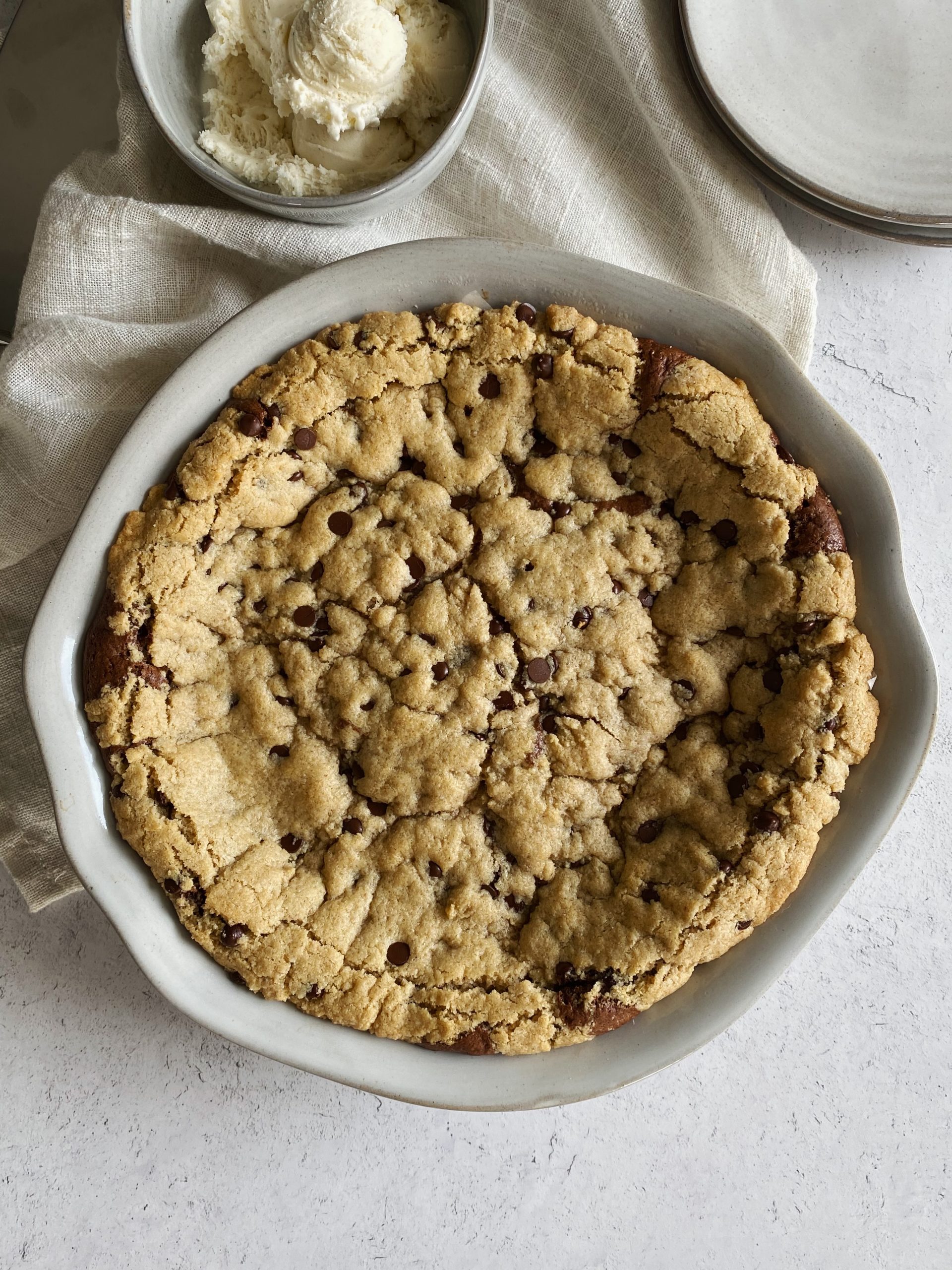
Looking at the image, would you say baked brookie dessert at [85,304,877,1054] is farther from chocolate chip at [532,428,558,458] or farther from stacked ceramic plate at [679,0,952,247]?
stacked ceramic plate at [679,0,952,247]

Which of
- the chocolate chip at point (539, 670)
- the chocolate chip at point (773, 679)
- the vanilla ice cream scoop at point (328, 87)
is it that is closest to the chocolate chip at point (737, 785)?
the chocolate chip at point (773, 679)

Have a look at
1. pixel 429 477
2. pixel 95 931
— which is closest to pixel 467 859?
pixel 429 477

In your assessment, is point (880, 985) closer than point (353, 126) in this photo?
No

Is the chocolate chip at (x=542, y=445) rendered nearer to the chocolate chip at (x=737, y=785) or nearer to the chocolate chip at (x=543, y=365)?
the chocolate chip at (x=543, y=365)

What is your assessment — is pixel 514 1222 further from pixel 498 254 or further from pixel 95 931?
pixel 498 254

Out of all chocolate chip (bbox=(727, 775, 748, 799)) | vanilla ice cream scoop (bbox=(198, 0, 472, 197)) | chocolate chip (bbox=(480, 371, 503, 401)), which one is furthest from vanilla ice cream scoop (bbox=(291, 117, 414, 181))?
chocolate chip (bbox=(727, 775, 748, 799))

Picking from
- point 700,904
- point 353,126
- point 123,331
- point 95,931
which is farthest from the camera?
point 95,931

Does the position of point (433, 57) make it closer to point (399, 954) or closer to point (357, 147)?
point (357, 147)
